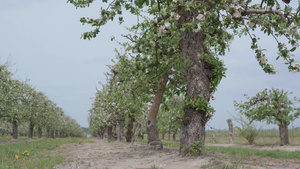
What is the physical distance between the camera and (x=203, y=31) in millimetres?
7621

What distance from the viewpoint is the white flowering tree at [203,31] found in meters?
6.16

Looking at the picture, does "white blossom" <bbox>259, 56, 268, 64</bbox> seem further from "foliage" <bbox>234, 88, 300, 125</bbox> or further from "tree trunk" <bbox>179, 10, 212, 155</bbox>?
"foliage" <bbox>234, 88, 300, 125</bbox>

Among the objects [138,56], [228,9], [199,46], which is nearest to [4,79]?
[138,56]

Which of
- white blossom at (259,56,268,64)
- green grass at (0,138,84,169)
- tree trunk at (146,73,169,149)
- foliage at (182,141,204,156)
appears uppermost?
white blossom at (259,56,268,64)

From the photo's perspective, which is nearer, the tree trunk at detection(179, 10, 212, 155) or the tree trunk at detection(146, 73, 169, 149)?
the tree trunk at detection(179, 10, 212, 155)

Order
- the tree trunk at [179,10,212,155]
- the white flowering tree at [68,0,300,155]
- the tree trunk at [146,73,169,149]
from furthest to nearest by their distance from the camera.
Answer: the tree trunk at [146,73,169,149], the tree trunk at [179,10,212,155], the white flowering tree at [68,0,300,155]

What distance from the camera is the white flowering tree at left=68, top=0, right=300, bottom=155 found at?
6.16 metres

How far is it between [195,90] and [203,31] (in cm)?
223

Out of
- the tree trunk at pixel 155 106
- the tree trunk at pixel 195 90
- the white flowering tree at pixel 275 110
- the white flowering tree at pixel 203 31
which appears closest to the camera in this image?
the white flowering tree at pixel 203 31

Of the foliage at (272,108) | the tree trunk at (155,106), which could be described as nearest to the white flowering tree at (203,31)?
the tree trunk at (155,106)

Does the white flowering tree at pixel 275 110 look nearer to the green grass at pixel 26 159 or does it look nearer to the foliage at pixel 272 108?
the foliage at pixel 272 108

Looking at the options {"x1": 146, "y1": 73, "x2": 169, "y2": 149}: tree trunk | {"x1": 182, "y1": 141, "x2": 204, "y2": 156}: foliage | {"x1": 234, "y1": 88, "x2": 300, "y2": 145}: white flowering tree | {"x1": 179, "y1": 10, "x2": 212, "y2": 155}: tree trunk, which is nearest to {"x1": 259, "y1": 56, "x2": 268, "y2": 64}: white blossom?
{"x1": 179, "y1": 10, "x2": 212, "y2": 155}: tree trunk

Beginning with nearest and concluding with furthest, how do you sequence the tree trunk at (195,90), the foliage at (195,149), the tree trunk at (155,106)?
the foliage at (195,149), the tree trunk at (195,90), the tree trunk at (155,106)

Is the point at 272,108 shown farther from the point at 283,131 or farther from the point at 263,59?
the point at 263,59
